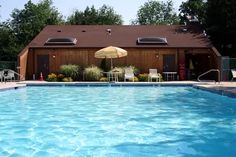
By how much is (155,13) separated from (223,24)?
35434 mm

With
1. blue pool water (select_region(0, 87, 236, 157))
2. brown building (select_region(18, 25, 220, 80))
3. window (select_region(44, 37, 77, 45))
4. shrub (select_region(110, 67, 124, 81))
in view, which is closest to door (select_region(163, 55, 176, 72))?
brown building (select_region(18, 25, 220, 80))

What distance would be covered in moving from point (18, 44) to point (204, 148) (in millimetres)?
30915

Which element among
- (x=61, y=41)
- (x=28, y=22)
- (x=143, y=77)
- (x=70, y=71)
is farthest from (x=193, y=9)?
(x=28, y=22)

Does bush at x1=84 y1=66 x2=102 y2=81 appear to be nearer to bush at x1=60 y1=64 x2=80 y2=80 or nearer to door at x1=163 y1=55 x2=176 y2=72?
bush at x1=60 y1=64 x2=80 y2=80

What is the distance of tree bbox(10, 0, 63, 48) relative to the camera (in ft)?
123

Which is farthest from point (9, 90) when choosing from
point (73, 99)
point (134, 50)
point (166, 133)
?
point (166, 133)

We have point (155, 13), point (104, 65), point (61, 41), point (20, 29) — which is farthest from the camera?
point (155, 13)

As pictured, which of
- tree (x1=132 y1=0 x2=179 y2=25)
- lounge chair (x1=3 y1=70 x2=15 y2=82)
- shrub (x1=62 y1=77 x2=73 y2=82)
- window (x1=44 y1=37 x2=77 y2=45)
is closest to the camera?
lounge chair (x1=3 y1=70 x2=15 y2=82)

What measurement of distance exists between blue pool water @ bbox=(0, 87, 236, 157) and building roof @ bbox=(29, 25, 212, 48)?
1116 cm

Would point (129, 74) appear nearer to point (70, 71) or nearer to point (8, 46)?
point (70, 71)

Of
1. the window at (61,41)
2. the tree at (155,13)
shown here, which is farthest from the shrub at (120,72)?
the tree at (155,13)

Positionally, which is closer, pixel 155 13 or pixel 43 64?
pixel 43 64

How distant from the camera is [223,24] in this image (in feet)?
92.2

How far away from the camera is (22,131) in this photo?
9.50 metres
